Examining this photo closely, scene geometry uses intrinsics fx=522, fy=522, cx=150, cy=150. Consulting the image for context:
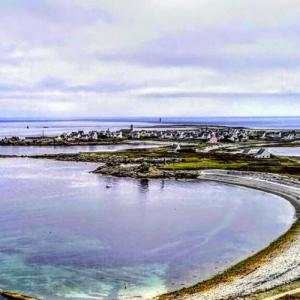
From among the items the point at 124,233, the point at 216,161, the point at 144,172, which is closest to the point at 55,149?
the point at 216,161

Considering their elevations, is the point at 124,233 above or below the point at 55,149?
below

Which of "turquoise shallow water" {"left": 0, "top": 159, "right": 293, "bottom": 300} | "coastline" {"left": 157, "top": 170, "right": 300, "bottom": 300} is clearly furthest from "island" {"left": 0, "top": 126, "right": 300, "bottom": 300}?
"turquoise shallow water" {"left": 0, "top": 159, "right": 293, "bottom": 300}

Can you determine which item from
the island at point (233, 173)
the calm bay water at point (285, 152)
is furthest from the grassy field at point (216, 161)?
the calm bay water at point (285, 152)

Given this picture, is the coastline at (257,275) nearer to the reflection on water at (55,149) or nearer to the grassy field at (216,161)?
the grassy field at (216,161)

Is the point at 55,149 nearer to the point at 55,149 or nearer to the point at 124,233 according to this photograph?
the point at 55,149

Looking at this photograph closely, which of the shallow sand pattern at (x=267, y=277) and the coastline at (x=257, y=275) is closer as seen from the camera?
the shallow sand pattern at (x=267, y=277)

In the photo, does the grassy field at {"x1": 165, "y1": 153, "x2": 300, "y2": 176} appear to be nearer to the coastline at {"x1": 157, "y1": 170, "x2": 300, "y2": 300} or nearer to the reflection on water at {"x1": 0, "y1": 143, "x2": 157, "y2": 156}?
the reflection on water at {"x1": 0, "y1": 143, "x2": 157, "y2": 156}

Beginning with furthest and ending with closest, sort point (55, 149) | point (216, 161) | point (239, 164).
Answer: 1. point (55, 149)
2. point (216, 161)
3. point (239, 164)

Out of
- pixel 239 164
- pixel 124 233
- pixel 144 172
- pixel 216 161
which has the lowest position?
pixel 124 233
